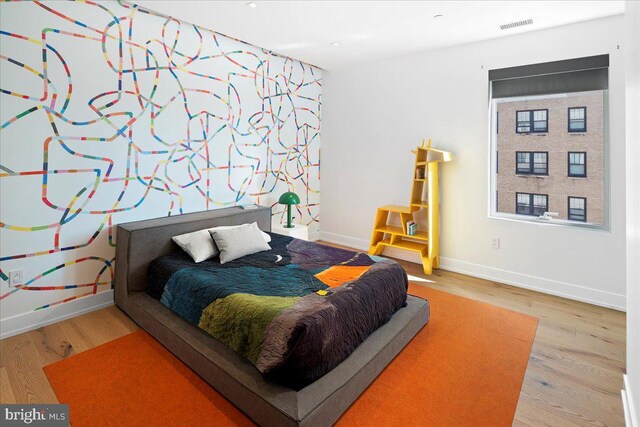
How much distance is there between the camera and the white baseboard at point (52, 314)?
2.59 meters

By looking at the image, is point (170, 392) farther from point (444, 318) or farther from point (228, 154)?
point (228, 154)

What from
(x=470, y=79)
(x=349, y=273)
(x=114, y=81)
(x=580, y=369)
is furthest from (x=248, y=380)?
(x=470, y=79)

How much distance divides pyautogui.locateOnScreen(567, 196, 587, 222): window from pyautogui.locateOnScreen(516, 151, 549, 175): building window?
14.9 inches

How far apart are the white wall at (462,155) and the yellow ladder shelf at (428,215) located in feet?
0.57

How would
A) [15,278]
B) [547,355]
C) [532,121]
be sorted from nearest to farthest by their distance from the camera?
[547,355] → [15,278] → [532,121]

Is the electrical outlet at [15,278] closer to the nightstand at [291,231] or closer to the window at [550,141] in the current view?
the nightstand at [291,231]

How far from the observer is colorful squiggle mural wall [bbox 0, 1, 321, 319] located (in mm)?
2557

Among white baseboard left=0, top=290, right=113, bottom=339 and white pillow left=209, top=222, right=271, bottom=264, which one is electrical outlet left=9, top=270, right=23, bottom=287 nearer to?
white baseboard left=0, top=290, right=113, bottom=339

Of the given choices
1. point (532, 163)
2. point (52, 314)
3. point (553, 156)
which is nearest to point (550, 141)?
point (553, 156)

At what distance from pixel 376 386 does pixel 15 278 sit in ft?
8.95

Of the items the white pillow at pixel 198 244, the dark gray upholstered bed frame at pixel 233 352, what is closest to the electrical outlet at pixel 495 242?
the dark gray upholstered bed frame at pixel 233 352

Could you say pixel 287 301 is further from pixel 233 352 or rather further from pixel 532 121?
pixel 532 121

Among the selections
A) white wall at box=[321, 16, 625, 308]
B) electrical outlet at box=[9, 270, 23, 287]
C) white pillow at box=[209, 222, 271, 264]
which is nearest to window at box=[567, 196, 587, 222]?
white wall at box=[321, 16, 625, 308]

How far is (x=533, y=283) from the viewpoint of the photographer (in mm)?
3584
